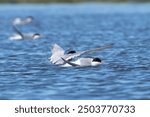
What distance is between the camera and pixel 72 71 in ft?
93.9

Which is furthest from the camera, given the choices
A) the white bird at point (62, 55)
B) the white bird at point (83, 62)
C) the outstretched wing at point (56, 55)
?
the outstretched wing at point (56, 55)

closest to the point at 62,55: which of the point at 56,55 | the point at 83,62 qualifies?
the point at 56,55

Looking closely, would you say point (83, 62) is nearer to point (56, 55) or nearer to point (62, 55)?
point (62, 55)

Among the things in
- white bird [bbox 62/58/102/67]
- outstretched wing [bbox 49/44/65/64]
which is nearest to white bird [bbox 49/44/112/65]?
outstretched wing [bbox 49/44/65/64]

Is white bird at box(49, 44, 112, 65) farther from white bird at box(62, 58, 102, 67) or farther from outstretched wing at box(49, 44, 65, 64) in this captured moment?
white bird at box(62, 58, 102, 67)

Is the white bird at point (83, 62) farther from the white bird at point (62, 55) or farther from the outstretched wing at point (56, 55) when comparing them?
the outstretched wing at point (56, 55)

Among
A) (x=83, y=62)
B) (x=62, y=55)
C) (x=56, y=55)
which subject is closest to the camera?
(x=83, y=62)

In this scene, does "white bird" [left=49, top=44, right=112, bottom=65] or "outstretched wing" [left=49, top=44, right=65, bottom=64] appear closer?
"white bird" [left=49, top=44, right=112, bottom=65]

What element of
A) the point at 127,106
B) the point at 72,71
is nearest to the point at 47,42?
the point at 72,71

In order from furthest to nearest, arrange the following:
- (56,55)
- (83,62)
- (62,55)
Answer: (56,55) < (62,55) < (83,62)

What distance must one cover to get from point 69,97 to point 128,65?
7.74 metres

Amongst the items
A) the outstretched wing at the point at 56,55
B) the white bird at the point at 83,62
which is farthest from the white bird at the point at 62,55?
the white bird at the point at 83,62

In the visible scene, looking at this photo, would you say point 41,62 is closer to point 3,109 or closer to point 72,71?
point 72,71

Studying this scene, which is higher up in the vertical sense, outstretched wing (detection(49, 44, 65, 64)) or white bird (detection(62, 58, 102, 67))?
outstretched wing (detection(49, 44, 65, 64))
